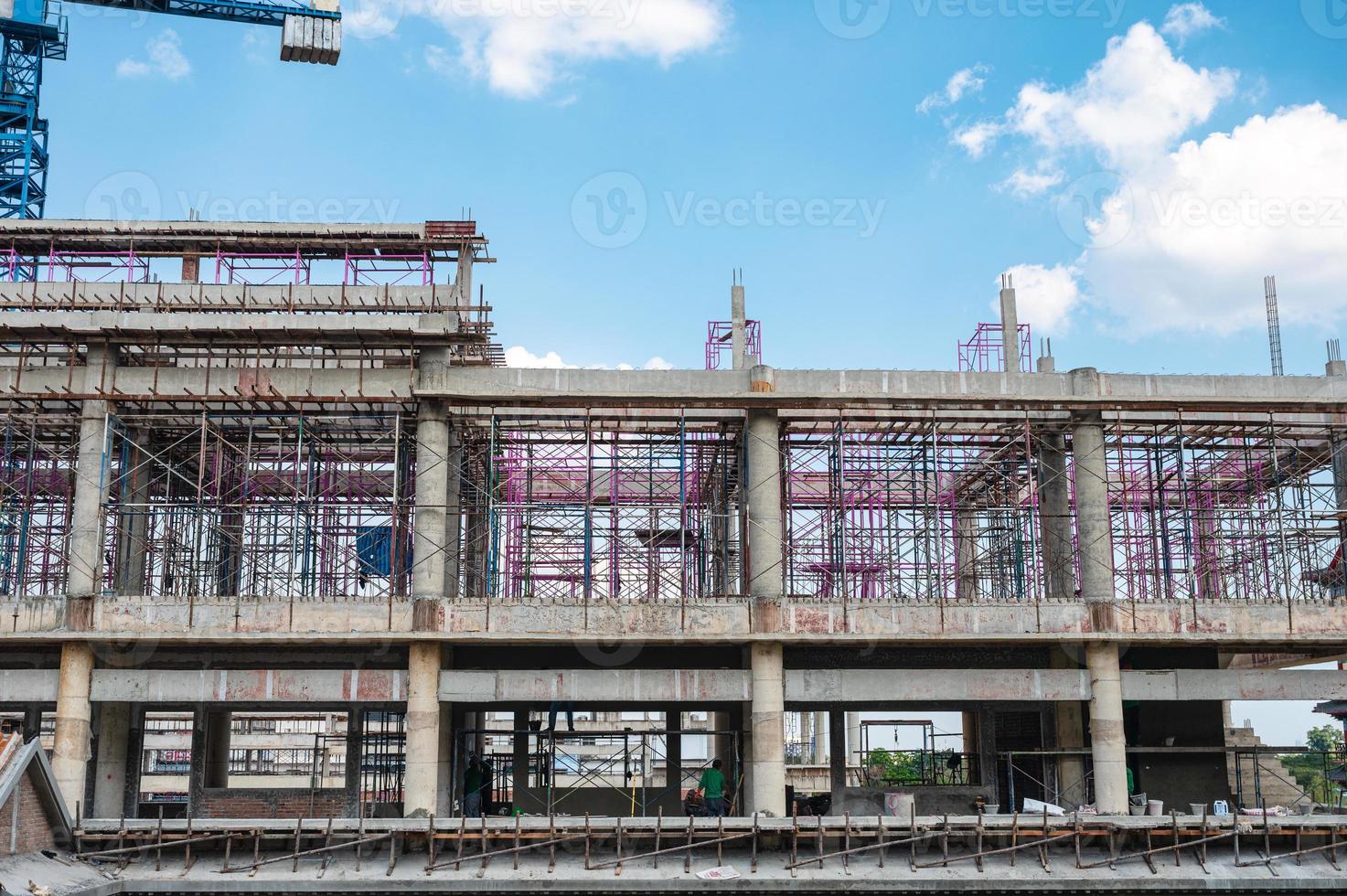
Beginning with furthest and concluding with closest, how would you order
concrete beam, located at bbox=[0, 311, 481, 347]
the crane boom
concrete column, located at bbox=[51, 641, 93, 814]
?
1. the crane boom
2. concrete beam, located at bbox=[0, 311, 481, 347]
3. concrete column, located at bbox=[51, 641, 93, 814]

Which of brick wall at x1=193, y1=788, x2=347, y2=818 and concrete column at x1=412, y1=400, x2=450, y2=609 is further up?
concrete column at x1=412, y1=400, x2=450, y2=609

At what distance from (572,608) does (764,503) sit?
462 cm

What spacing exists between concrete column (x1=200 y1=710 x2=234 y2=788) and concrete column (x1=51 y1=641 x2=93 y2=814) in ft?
21.2

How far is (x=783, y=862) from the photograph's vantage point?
22.8 meters

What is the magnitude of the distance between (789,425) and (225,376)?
40.7 ft

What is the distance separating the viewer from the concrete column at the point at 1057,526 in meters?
30.1

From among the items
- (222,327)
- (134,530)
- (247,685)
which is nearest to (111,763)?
(247,685)

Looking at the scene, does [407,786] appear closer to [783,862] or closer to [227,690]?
[227,690]

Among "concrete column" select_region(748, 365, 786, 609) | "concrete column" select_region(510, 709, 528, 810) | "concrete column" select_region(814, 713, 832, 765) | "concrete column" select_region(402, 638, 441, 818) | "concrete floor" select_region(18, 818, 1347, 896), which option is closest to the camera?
"concrete floor" select_region(18, 818, 1347, 896)

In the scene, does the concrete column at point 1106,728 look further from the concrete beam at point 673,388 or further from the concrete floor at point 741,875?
the concrete beam at point 673,388

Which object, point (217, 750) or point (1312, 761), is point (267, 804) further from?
point (1312, 761)

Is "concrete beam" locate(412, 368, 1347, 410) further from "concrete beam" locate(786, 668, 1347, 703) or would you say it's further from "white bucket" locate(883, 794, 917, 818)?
"white bucket" locate(883, 794, 917, 818)

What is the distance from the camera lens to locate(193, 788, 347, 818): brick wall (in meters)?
31.0

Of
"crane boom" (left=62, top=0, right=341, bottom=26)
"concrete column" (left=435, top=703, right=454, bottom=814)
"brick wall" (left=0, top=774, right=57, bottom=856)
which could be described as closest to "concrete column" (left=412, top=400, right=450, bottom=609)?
"concrete column" (left=435, top=703, right=454, bottom=814)
